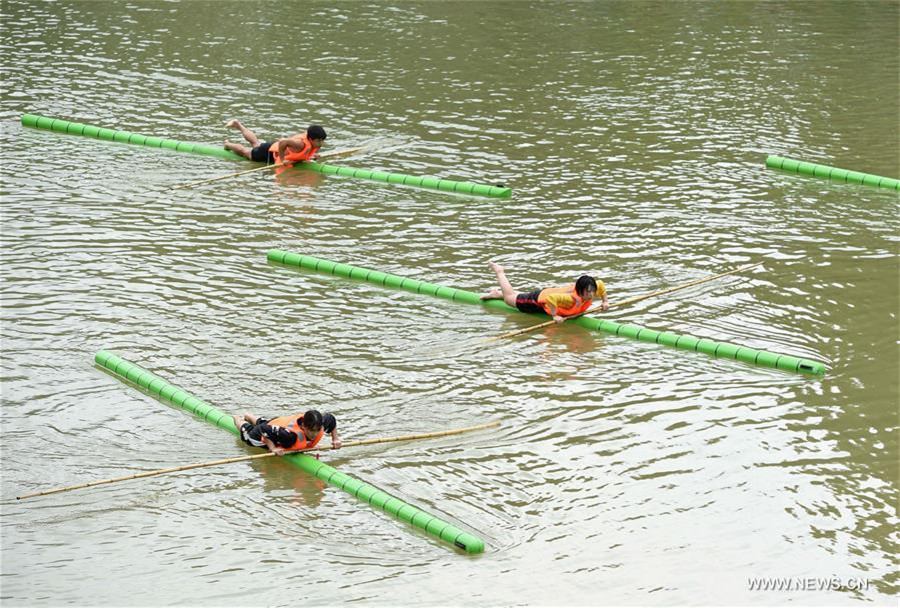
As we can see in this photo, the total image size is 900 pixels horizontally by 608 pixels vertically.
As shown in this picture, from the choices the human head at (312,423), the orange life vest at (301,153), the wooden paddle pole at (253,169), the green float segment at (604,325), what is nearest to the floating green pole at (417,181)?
the orange life vest at (301,153)

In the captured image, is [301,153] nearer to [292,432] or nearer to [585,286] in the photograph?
[585,286]

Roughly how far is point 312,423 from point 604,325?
3.71 m

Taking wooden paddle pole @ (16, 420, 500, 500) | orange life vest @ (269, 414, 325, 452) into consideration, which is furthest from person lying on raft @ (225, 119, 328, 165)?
orange life vest @ (269, 414, 325, 452)

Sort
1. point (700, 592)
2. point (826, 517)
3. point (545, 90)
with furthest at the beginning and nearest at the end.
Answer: point (545, 90), point (826, 517), point (700, 592)

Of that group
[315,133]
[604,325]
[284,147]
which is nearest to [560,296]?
[604,325]

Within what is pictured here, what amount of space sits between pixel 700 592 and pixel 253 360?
487 cm

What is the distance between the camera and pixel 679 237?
14359 mm

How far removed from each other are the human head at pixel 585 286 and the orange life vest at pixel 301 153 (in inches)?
235

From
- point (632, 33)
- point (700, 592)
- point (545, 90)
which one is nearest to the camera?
point (700, 592)

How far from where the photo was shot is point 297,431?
9.62 meters

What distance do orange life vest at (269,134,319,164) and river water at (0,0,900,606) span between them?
0.27 metres

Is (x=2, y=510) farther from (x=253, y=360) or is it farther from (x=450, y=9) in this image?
(x=450, y=9)

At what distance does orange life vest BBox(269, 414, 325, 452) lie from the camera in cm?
962

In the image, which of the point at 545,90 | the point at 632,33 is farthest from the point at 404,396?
the point at 632,33
